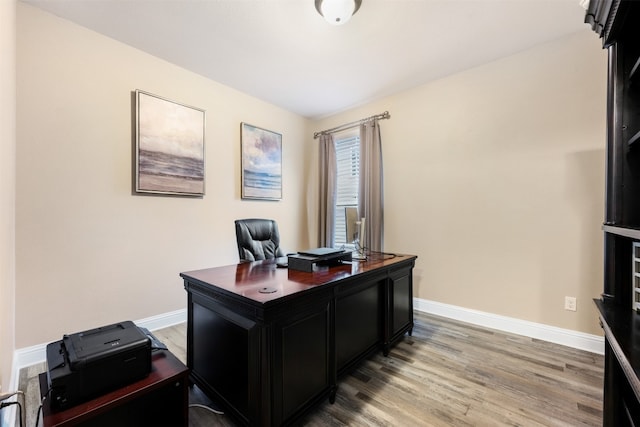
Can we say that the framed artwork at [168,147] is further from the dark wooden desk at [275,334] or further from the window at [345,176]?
the window at [345,176]

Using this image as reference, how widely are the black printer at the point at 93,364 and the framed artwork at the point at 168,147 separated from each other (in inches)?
67.3

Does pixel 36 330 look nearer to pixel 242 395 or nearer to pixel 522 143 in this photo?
pixel 242 395

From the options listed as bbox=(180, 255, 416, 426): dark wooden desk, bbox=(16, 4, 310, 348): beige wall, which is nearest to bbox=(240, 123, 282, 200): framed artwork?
bbox=(16, 4, 310, 348): beige wall

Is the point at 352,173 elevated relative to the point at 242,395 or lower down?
elevated

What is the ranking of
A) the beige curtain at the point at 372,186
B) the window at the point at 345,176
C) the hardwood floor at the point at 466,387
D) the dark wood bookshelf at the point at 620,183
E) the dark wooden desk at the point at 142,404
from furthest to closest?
1. the window at the point at 345,176
2. the beige curtain at the point at 372,186
3. the hardwood floor at the point at 466,387
4. the dark wood bookshelf at the point at 620,183
5. the dark wooden desk at the point at 142,404

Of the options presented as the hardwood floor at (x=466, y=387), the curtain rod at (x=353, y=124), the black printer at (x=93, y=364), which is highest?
the curtain rod at (x=353, y=124)

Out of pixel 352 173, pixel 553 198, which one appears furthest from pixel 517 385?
pixel 352 173

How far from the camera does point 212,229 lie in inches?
122

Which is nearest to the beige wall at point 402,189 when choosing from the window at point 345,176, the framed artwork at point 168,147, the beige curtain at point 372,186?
the framed artwork at point 168,147

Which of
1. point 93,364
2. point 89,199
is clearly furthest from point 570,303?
point 89,199

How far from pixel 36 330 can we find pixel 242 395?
75.4 inches

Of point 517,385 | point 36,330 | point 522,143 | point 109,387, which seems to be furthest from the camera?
point 522,143

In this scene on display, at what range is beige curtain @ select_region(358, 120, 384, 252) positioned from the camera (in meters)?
3.39

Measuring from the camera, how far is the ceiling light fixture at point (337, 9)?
5.89 feet
